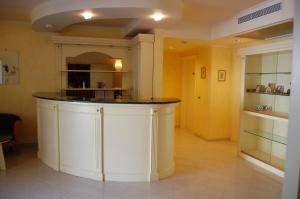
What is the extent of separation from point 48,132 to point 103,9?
2056mm

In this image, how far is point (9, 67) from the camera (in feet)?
16.8

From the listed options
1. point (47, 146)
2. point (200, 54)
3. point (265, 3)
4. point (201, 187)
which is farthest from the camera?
point (200, 54)

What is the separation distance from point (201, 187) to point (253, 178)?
931 millimetres

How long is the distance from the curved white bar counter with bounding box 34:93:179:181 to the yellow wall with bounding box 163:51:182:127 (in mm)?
3892

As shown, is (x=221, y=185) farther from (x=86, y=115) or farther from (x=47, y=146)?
(x=47, y=146)

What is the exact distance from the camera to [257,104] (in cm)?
468

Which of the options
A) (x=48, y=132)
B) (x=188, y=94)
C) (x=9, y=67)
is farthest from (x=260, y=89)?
(x=9, y=67)

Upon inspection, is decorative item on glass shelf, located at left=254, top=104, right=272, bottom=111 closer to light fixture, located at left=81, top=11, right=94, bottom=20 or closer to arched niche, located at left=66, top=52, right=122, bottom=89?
arched niche, located at left=66, top=52, right=122, bottom=89

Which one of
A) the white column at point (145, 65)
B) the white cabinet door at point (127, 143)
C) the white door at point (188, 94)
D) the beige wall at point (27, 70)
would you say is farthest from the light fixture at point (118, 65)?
the white cabinet door at point (127, 143)

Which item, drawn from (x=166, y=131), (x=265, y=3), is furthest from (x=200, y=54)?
(x=166, y=131)

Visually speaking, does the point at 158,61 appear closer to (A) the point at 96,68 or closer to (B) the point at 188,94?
(A) the point at 96,68

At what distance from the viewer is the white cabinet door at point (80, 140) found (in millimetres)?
3412

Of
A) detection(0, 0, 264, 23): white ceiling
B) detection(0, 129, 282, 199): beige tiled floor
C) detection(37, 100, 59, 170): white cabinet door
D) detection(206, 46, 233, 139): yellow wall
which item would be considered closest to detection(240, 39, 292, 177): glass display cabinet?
detection(0, 129, 282, 199): beige tiled floor

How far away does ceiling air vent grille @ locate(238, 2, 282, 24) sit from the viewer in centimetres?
351
